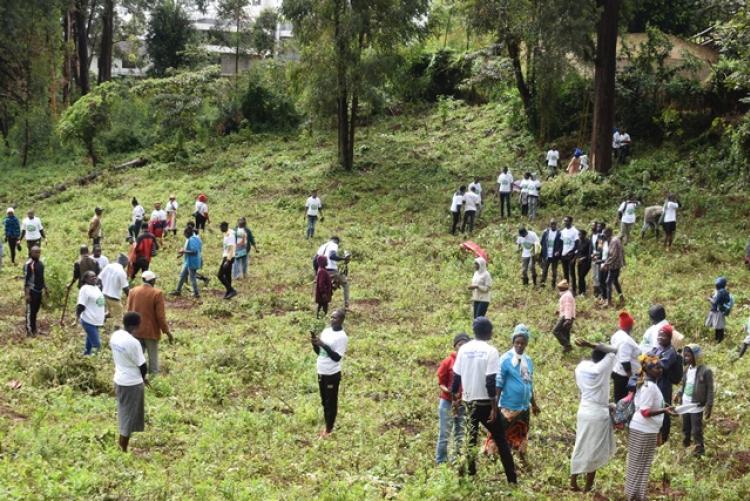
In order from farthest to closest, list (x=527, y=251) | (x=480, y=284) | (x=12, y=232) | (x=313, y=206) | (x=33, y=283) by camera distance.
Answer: (x=313, y=206) → (x=12, y=232) → (x=527, y=251) → (x=480, y=284) → (x=33, y=283)

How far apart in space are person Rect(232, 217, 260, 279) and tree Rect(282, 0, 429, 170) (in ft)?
41.6

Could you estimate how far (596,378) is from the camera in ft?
26.1

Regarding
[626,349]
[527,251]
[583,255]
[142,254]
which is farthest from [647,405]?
[142,254]

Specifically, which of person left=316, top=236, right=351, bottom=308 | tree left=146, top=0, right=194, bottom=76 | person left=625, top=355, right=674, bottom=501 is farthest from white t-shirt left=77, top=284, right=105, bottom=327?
tree left=146, top=0, right=194, bottom=76

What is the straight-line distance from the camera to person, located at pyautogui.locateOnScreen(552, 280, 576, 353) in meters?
13.3

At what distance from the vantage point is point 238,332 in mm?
14773

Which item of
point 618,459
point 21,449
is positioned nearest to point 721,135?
point 618,459

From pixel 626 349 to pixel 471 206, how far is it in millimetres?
13654

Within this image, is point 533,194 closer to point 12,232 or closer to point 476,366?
point 12,232

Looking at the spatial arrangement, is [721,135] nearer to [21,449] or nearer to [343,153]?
[343,153]

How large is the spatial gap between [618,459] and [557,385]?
2526 millimetres

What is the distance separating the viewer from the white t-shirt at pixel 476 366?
7.88 meters

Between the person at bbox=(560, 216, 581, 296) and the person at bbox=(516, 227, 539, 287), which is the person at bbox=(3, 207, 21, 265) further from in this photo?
the person at bbox=(560, 216, 581, 296)

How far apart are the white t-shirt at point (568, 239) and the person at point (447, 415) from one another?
9200mm
